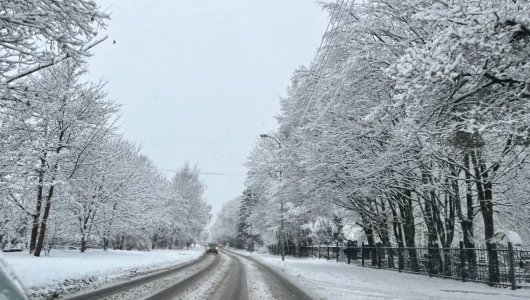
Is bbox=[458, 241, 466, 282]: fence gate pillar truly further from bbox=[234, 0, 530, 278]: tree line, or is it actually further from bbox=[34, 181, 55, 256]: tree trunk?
bbox=[34, 181, 55, 256]: tree trunk

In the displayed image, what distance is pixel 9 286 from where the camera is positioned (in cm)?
139

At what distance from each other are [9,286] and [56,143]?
1900 centimetres

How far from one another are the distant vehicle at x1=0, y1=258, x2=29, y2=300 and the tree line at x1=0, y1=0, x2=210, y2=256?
25.3 feet

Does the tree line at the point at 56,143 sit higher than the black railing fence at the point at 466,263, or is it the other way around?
the tree line at the point at 56,143

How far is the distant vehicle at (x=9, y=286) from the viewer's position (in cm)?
136

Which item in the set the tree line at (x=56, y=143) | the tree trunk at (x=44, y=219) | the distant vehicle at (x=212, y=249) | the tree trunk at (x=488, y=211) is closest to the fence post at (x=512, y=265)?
the tree trunk at (x=488, y=211)

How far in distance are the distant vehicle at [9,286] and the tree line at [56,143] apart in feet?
25.3

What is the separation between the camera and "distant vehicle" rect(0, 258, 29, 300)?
136cm

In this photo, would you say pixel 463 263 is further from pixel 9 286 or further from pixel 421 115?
pixel 9 286

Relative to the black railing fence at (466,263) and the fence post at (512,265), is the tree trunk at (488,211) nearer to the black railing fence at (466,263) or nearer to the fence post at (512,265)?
the black railing fence at (466,263)

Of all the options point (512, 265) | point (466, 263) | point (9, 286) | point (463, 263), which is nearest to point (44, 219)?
point (463, 263)

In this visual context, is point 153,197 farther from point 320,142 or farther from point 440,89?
point 440,89

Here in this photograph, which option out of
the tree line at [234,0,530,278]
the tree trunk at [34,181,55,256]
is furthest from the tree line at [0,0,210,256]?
the tree line at [234,0,530,278]

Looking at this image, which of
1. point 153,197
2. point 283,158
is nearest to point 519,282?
point 283,158
